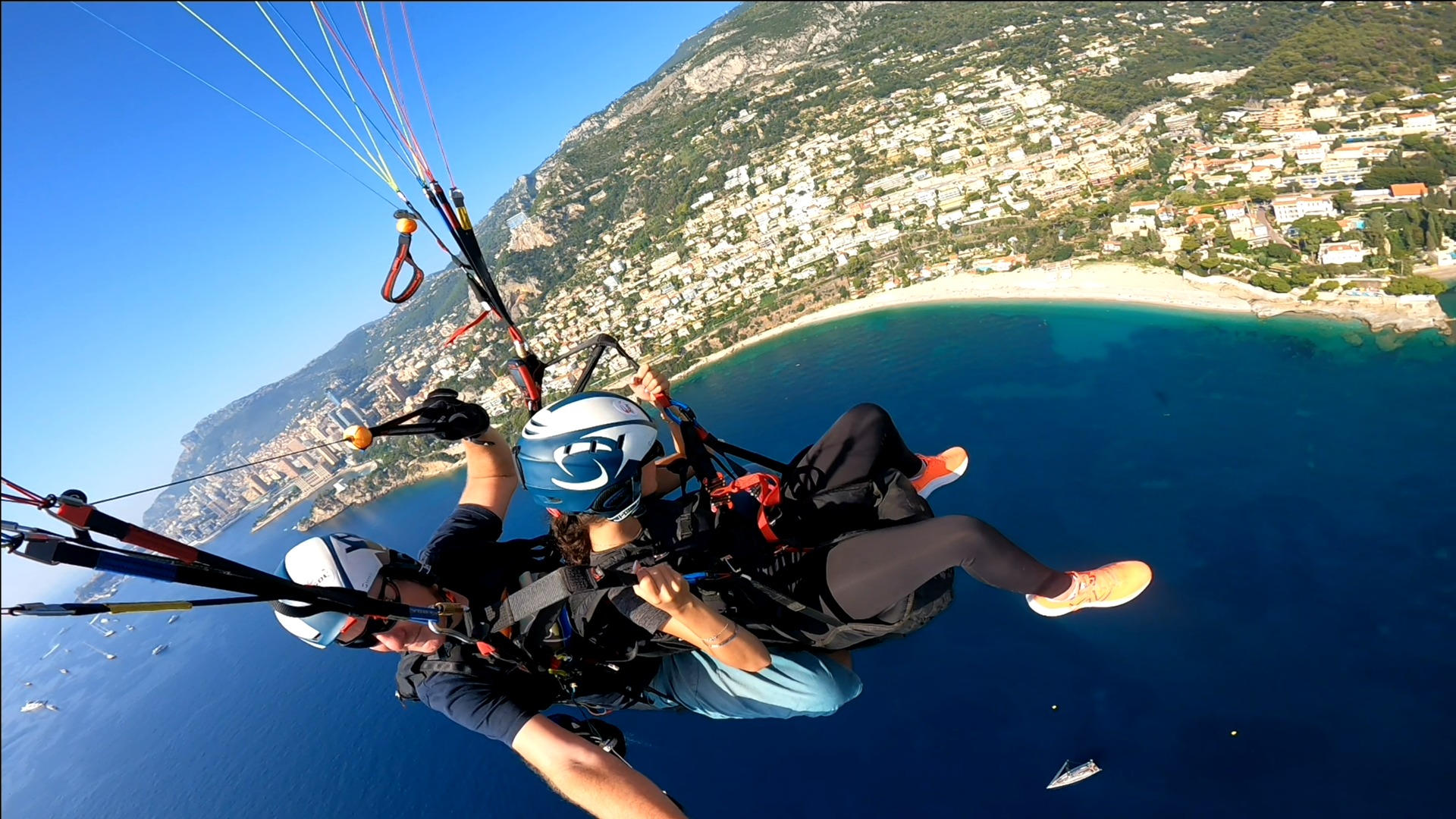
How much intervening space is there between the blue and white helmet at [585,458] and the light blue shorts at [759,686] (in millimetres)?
783

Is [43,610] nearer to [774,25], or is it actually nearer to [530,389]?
[530,389]

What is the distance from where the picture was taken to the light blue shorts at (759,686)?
84.4 inches

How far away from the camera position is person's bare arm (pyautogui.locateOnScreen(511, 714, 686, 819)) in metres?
1.50

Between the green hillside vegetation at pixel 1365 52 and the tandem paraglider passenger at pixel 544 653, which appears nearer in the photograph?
the tandem paraglider passenger at pixel 544 653

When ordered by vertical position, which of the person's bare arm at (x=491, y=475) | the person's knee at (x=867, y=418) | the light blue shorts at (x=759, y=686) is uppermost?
the person's bare arm at (x=491, y=475)

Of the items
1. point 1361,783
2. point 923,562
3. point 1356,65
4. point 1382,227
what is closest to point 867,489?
point 923,562

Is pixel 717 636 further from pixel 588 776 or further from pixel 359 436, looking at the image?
pixel 359 436

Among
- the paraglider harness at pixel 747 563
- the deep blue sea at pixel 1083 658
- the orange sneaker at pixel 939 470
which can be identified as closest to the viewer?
the paraglider harness at pixel 747 563

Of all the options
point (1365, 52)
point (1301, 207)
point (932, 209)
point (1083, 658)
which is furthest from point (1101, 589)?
point (1365, 52)

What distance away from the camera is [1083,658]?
10.4m

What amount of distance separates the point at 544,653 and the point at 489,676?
0.62 feet

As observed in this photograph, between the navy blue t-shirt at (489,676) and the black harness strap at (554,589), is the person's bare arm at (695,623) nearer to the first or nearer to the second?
the black harness strap at (554,589)

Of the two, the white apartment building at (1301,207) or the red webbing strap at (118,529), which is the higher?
the red webbing strap at (118,529)

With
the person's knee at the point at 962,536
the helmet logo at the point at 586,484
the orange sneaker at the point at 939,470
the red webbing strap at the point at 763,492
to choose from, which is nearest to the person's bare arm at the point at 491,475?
the helmet logo at the point at 586,484
